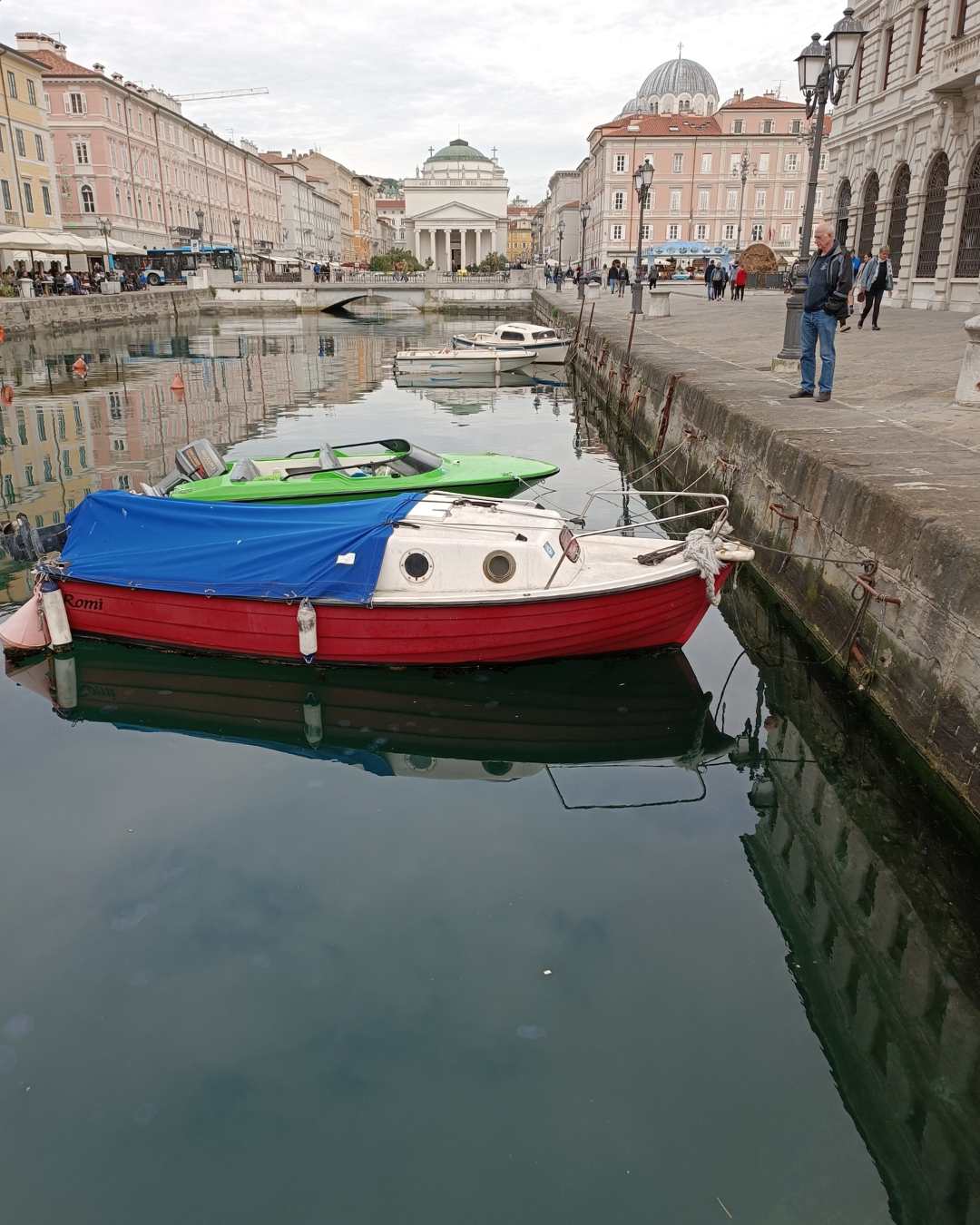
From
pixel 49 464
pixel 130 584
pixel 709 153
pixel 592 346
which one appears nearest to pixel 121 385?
pixel 49 464

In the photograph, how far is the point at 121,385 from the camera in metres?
31.0

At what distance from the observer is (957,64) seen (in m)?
25.2

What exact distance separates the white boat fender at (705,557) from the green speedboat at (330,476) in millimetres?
4722

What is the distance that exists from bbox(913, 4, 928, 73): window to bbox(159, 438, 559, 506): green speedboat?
960 inches

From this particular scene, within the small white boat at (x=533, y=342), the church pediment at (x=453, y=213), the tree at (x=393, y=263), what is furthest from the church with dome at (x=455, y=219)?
the small white boat at (x=533, y=342)

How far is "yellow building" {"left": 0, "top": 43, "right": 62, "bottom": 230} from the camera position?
54781 mm

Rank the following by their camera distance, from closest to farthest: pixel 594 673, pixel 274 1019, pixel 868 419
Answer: pixel 274 1019, pixel 594 673, pixel 868 419

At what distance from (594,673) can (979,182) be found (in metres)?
23.3

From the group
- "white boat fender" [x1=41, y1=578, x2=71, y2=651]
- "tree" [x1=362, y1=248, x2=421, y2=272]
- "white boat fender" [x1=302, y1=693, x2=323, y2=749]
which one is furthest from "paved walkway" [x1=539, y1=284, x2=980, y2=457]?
"tree" [x1=362, y1=248, x2=421, y2=272]

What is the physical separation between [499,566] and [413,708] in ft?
4.89

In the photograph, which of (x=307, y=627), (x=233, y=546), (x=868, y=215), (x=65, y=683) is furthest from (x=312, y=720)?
(x=868, y=215)

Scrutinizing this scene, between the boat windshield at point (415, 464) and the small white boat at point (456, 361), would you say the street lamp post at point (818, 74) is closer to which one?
the boat windshield at point (415, 464)

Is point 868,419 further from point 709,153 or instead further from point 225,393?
point 709,153

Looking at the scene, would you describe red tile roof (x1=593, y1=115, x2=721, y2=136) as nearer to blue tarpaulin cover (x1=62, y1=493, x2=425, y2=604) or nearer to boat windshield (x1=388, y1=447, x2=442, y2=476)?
boat windshield (x1=388, y1=447, x2=442, y2=476)
